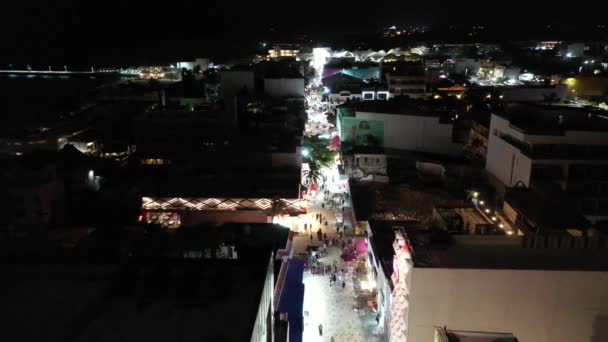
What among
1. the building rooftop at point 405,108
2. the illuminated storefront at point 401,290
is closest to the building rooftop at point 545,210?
the illuminated storefront at point 401,290

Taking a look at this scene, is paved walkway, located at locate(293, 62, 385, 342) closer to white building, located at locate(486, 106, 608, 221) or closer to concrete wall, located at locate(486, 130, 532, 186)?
concrete wall, located at locate(486, 130, 532, 186)

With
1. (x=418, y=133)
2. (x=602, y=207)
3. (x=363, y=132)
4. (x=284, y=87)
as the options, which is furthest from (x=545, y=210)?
(x=284, y=87)

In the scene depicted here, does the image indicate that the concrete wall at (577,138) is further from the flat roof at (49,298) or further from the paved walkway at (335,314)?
the flat roof at (49,298)

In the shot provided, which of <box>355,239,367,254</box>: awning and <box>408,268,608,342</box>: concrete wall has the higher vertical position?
<box>408,268,608,342</box>: concrete wall

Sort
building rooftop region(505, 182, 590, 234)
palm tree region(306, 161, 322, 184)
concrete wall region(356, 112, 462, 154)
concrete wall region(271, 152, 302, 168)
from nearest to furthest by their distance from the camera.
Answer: building rooftop region(505, 182, 590, 234)
concrete wall region(271, 152, 302, 168)
palm tree region(306, 161, 322, 184)
concrete wall region(356, 112, 462, 154)

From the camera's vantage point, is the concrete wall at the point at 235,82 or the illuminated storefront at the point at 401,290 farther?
the concrete wall at the point at 235,82

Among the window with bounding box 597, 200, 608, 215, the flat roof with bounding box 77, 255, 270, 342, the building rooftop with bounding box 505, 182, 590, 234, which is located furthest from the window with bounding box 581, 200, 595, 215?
the flat roof with bounding box 77, 255, 270, 342

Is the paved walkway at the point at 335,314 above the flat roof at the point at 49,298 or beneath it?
beneath

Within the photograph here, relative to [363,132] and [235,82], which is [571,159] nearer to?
[363,132]
